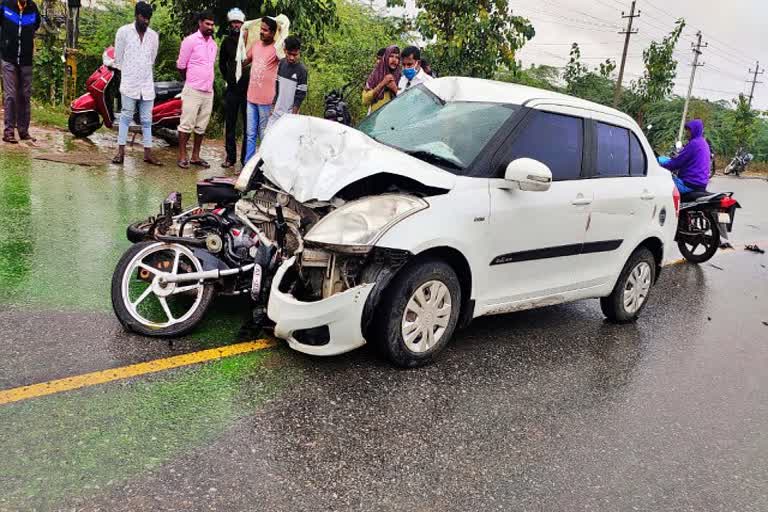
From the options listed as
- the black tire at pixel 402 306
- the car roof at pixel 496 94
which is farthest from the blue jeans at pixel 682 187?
the black tire at pixel 402 306

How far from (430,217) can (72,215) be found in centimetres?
440

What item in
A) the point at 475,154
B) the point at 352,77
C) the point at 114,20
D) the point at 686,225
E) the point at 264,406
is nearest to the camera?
the point at 264,406

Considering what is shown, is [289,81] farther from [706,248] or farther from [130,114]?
[706,248]

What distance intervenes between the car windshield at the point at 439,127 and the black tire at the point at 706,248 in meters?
5.22

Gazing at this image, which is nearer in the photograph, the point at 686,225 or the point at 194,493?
the point at 194,493

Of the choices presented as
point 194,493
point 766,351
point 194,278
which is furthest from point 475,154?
point 766,351

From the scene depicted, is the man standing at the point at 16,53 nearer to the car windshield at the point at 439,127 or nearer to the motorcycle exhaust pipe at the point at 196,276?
the car windshield at the point at 439,127

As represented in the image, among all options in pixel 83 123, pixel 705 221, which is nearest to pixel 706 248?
pixel 705 221

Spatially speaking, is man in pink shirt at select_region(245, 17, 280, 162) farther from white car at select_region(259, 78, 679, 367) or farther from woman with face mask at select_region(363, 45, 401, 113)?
white car at select_region(259, 78, 679, 367)

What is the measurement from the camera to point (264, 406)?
3.65 m

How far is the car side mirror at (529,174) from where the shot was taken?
4363mm

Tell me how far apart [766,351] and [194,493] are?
15.9 feet

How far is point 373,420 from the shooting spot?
3658 millimetres

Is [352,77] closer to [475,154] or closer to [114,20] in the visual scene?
[114,20]
